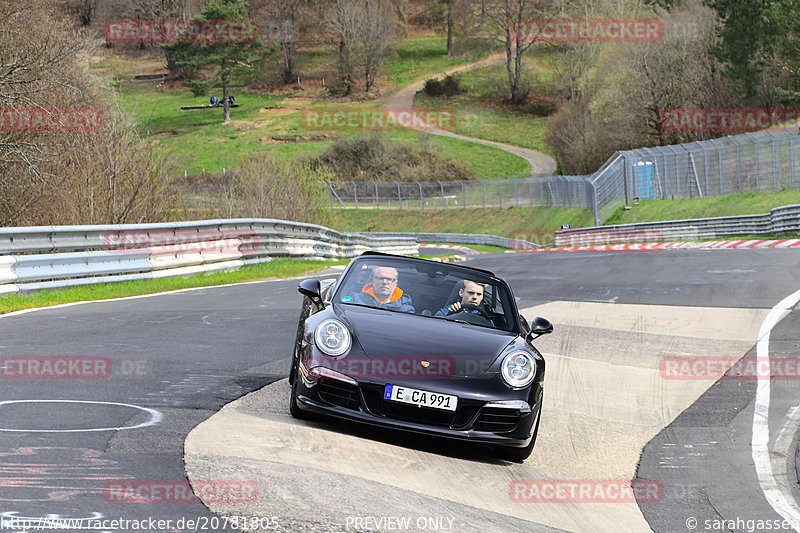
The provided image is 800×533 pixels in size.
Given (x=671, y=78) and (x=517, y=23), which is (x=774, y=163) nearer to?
(x=671, y=78)

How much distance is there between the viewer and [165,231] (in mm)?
19391

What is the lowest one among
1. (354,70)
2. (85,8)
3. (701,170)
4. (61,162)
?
(701,170)

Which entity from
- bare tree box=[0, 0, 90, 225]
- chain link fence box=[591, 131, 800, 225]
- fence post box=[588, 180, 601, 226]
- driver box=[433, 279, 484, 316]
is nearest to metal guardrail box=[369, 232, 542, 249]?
fence post box=[588, 180, 601, 226]

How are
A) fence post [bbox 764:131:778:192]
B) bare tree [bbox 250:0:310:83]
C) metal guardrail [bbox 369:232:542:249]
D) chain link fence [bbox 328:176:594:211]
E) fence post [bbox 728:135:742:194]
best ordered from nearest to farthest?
1. fence post [bbox 764:131:778:192]
2. fence post [bbox 728:135:742:194]
3. metal guardrail [bbox 369:232:542:249]
4. chain link fence [bbox 328:176:594:211]
5. bare tree [bbox 250:0:310:83]

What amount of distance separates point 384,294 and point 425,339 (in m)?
0.95

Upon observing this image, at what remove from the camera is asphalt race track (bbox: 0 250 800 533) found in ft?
16.3

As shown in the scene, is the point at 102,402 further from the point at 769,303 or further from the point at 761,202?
the point at 761,202

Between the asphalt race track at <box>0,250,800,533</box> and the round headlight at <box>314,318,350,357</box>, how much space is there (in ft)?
1.82

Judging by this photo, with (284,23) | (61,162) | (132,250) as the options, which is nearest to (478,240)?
(61,162)

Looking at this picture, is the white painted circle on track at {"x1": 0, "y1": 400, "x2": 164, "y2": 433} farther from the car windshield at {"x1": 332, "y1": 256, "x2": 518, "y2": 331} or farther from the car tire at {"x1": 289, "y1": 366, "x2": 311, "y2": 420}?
the car windshield at {"x1": 332, "y1": 256, "x2": 518, "y2": 331}

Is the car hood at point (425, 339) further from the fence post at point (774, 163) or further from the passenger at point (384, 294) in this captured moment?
the fence post at point (774, 163)

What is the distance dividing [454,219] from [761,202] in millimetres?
28506

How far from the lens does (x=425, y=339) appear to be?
7094 mm

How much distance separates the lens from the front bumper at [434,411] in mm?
6633
